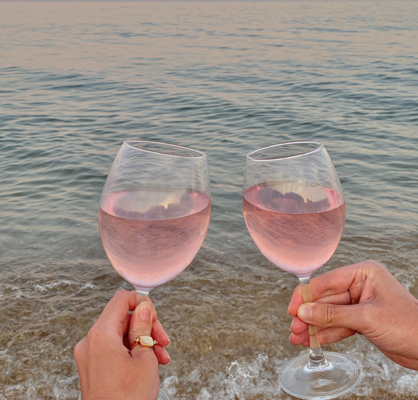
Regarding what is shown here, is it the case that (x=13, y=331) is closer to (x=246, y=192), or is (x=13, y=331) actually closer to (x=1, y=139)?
(x=246, y=192)

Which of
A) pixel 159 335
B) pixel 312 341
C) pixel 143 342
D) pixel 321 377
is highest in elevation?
pixel 143 342

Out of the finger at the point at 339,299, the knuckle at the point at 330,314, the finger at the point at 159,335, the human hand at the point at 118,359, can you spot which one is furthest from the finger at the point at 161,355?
the finger at the point at 339,299

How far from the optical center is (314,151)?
165 centimetres

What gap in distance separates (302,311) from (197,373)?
0.70 metres

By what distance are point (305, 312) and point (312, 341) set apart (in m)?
0.20

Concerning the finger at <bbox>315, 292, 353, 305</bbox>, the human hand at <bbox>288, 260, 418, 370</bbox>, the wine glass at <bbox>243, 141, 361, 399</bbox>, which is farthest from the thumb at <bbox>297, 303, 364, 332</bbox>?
the finger at <bbox>315, 292, 353, 305</bbox>

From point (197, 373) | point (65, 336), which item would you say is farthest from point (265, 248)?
point (65, 336)

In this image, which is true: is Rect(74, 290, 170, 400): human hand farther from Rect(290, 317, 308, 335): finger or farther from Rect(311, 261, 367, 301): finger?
Rect(311, 261, 367, 301): finger

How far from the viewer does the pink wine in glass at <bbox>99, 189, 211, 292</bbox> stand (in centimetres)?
150

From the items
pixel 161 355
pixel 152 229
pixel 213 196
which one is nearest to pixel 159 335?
pixel 161 355

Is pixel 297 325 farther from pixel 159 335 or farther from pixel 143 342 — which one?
pixel 143 342

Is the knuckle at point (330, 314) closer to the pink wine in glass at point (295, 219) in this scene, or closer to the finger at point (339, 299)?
the pink wine in glass at point (295, 219)

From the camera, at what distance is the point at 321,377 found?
204cm

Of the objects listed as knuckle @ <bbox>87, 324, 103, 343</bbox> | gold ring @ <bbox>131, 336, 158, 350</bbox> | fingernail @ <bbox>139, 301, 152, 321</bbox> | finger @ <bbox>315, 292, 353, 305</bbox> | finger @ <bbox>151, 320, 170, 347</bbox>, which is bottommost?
finger @ <bbox>315, 292, 353, 305</bbox>
